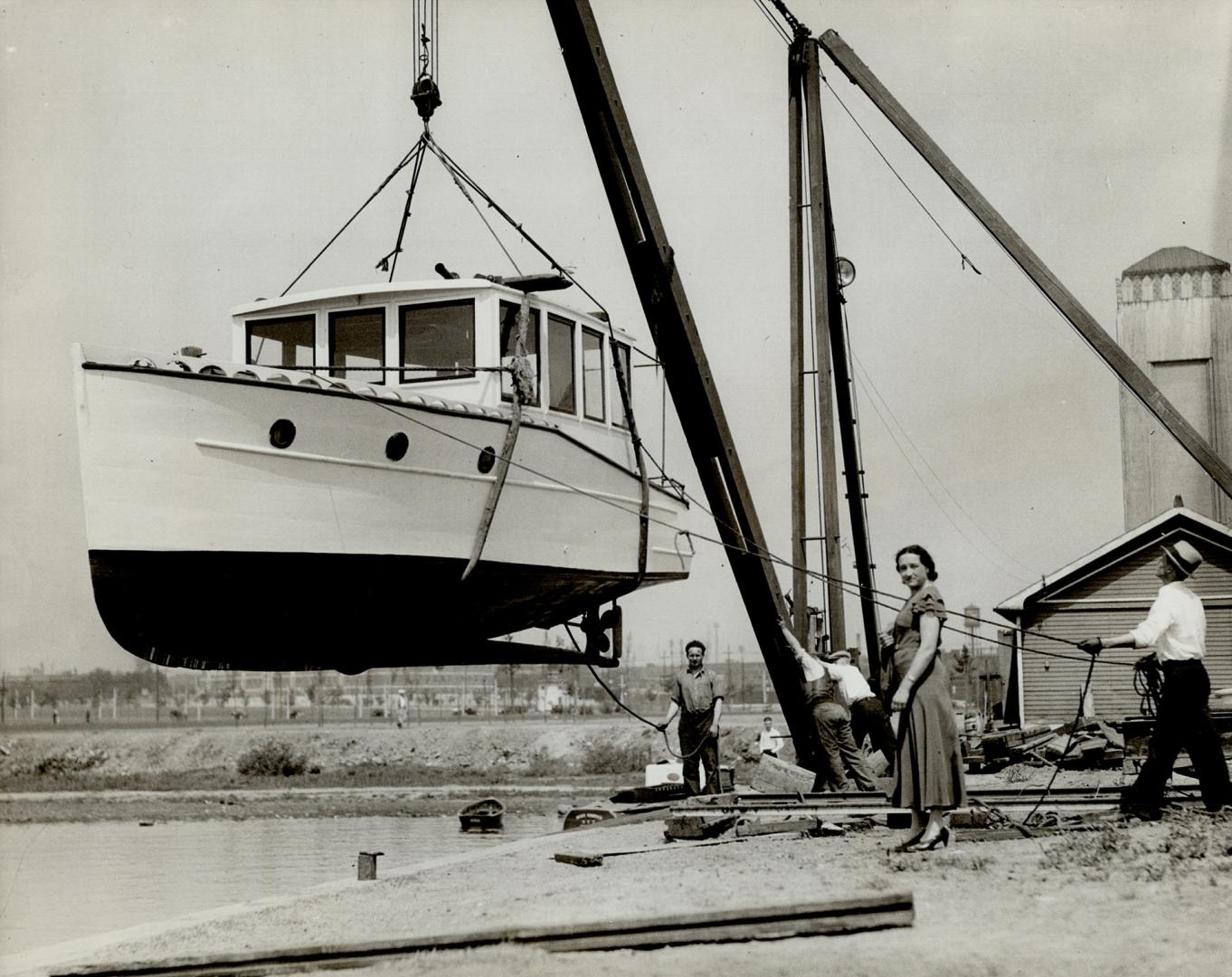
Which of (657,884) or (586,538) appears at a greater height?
(586,538)

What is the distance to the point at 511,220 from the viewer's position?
11.5 m

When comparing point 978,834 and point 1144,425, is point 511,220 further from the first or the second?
point 1144,425

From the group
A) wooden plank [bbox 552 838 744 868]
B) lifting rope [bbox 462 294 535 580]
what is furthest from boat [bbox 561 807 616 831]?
wooden plank [bbox 552 838 744 868]

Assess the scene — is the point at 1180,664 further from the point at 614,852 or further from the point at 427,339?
the point at 427,339

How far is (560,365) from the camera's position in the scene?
11305mm

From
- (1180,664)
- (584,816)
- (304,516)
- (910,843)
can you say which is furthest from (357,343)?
(1180,664)

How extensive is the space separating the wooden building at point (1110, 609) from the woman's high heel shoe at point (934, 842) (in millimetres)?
14707

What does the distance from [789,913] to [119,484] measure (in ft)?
18.8

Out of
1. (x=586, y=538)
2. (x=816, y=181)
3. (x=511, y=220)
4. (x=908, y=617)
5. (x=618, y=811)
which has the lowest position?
(x=618, y=811)

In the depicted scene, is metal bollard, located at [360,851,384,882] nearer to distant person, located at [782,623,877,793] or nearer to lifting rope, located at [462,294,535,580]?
lifting rope, located at [462,294,535,580]

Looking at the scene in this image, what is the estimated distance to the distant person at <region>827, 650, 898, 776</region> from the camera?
448 inches

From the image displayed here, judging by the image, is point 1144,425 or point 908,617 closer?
point 908,617

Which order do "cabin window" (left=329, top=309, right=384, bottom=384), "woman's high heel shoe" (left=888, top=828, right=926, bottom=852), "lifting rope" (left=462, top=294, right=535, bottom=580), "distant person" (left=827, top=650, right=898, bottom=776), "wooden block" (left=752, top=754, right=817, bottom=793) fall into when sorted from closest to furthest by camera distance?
"woman's high heel shoe" (left=888, top=828, right=926, bottom=852) < "lifting rope" (left=462, top=294, right=535, bottom=580) < "cabin window" (left=329, top=309, right=384, bottom=384) < "distant person" (left=827, top=650, right=898, bottom=776) < "wooden block" (left=752, top=754, right=817, bottom=793)

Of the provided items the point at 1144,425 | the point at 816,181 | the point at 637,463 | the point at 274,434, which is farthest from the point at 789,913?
the point at 1144,425
